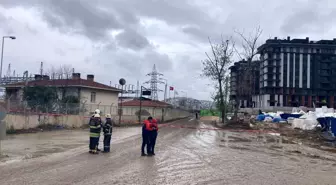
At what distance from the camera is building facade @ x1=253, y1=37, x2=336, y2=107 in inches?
5192

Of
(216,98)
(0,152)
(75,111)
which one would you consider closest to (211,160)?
(0,152)

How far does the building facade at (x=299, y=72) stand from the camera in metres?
132

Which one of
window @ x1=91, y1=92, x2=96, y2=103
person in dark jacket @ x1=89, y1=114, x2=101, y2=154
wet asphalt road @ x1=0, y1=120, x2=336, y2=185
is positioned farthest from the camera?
window @ x1=91, y1=92, x2=96, y2=103

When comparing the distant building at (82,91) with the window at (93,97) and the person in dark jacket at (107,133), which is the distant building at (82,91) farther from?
the person in dark jacket at (107,133)

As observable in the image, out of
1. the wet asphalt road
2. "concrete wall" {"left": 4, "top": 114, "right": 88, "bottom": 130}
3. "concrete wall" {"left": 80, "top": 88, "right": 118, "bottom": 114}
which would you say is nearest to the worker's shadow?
the wet asphalt road

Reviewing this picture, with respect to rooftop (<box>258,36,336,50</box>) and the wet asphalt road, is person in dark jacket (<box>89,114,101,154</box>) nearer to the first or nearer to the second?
the wet asphalt road

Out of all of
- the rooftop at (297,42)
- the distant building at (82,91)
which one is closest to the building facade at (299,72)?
the rooftop at (297,42)

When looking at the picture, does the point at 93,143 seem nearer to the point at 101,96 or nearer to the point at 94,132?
the point at 94,132

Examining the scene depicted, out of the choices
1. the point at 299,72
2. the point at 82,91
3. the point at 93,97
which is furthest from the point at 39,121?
the point at 299,72

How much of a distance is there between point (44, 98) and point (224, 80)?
24609mm

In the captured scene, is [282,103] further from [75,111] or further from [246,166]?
[246,166]

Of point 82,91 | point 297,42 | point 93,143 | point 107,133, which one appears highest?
point 297,42

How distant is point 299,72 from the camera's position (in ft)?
Answer: 436

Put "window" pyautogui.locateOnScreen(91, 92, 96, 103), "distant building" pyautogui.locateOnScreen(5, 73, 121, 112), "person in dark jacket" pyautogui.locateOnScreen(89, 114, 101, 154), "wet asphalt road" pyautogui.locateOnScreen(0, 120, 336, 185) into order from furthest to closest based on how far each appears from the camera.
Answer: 1. "window" pyautogui.locateOnScreen(91, 92, 96, 103)
2. "distant building" pyautogui.locateOnScreen(5, 73, 121, 112)
3. "person in dark jacket" pyautogui.locateOnScreen(89, 114, 101, 154)
4. "wet asphalt road" pyautogui.locateOnScreen(0, 120, 336, 185)
